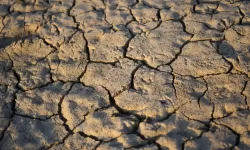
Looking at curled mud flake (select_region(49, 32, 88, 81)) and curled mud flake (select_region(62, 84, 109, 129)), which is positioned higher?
curled mud flake (select_region(49, 32, 88, 81))

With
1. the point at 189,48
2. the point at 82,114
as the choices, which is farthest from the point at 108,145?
the point at 189,48

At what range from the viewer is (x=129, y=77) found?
2.53m

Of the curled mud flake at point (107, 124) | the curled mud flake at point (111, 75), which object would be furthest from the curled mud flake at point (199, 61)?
the curled mud flake at point (107, 124)

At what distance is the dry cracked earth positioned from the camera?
7.08 feet

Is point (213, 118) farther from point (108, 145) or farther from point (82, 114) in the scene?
point (82, 114)

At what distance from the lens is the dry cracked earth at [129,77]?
2158 mm

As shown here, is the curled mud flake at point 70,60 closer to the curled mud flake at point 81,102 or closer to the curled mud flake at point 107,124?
the curled mud flake at point 81,102

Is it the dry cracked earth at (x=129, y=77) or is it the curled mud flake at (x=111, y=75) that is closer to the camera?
the dry cracked earth at (x=129, y=77)

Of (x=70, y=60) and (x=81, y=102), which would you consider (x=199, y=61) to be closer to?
(x=81, y=102)

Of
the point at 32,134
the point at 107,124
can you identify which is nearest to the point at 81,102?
the point at 107,124

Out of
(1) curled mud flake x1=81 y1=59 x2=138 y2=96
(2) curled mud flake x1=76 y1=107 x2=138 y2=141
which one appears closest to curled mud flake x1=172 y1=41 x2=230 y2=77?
(1) curled mud flake x1=81 y1=59 x2=138 y2=96

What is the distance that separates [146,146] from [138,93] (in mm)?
492

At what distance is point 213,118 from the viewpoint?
7.06 feet

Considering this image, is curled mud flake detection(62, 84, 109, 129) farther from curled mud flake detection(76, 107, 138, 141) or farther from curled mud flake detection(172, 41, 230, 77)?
curled mud flake detection(172, 41, 230, 77)
